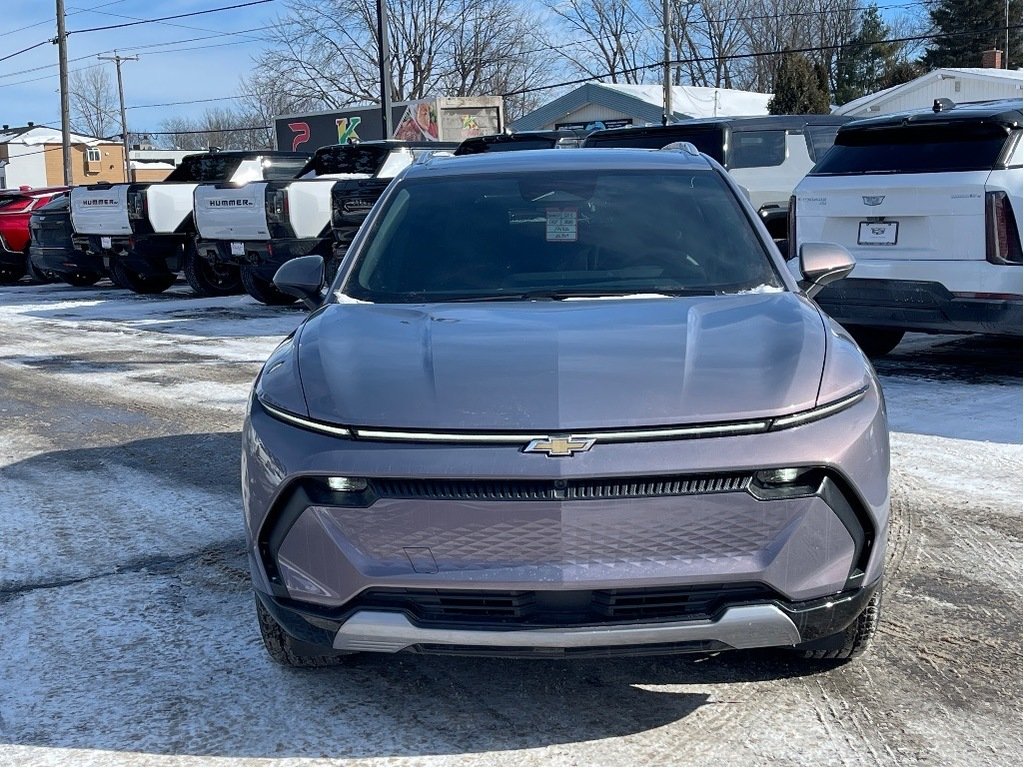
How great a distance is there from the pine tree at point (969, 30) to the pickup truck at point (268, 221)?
164 feet

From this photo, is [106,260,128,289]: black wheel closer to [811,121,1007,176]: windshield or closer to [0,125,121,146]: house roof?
[811,121,1007,176]: windshield

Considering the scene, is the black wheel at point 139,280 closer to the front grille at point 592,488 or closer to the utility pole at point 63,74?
the front grille at point 592,488

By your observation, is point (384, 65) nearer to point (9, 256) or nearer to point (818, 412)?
point (9, 256)

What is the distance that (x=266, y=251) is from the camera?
45.1 feet

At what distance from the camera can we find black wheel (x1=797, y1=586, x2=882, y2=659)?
3.24 m

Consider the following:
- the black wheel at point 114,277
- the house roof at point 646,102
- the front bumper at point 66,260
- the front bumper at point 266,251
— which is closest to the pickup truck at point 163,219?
the black wheel at point 114,277

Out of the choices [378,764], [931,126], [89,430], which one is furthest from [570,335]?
[931,126]

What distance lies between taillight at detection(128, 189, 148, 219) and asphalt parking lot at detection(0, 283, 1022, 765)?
34.1ft

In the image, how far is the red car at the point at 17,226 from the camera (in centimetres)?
2081

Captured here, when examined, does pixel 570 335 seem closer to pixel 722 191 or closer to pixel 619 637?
pixel 619 637

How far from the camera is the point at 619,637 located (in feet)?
9.31

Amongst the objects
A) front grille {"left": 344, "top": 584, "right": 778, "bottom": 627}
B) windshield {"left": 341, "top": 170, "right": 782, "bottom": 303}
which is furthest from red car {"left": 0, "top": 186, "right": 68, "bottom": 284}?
front grille {"left": 344, "top": 584, "right": 778, "bottom": 627}

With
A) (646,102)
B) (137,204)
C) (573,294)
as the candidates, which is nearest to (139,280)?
(137,204)

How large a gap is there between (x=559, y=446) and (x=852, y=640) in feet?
3.67
